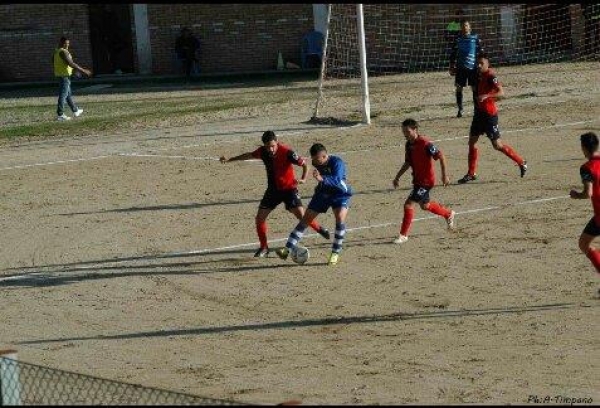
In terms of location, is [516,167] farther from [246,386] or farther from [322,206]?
[246,386]

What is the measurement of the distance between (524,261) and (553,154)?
7.81 m

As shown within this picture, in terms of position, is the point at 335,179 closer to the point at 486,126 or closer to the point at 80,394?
the point at 486,126

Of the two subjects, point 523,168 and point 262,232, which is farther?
point 523,168

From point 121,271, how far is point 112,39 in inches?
1072

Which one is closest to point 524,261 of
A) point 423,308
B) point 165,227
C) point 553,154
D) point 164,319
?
point 423,308

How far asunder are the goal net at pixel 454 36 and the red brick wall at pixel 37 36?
1003 cm


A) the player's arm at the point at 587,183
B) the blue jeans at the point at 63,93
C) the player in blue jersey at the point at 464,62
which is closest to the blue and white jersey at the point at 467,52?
the player in blue jersey at the point at 464,62

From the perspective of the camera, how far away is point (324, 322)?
14.4 metres

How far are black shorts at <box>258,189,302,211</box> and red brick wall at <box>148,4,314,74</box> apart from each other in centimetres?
2434

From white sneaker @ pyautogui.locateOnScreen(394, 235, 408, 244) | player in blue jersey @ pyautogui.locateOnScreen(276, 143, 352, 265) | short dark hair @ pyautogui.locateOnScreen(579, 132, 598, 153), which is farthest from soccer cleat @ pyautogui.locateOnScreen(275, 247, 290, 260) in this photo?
short dark hair @ pyautogui.locateOnScreen(579, 132, 598, 153)

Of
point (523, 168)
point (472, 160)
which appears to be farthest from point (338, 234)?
point (523, 168)

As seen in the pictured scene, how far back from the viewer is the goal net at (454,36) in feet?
120

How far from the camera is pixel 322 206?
1680 centimetres

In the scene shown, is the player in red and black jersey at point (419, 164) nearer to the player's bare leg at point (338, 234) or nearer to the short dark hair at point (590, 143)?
the player's bare leg at point (338, 234)
